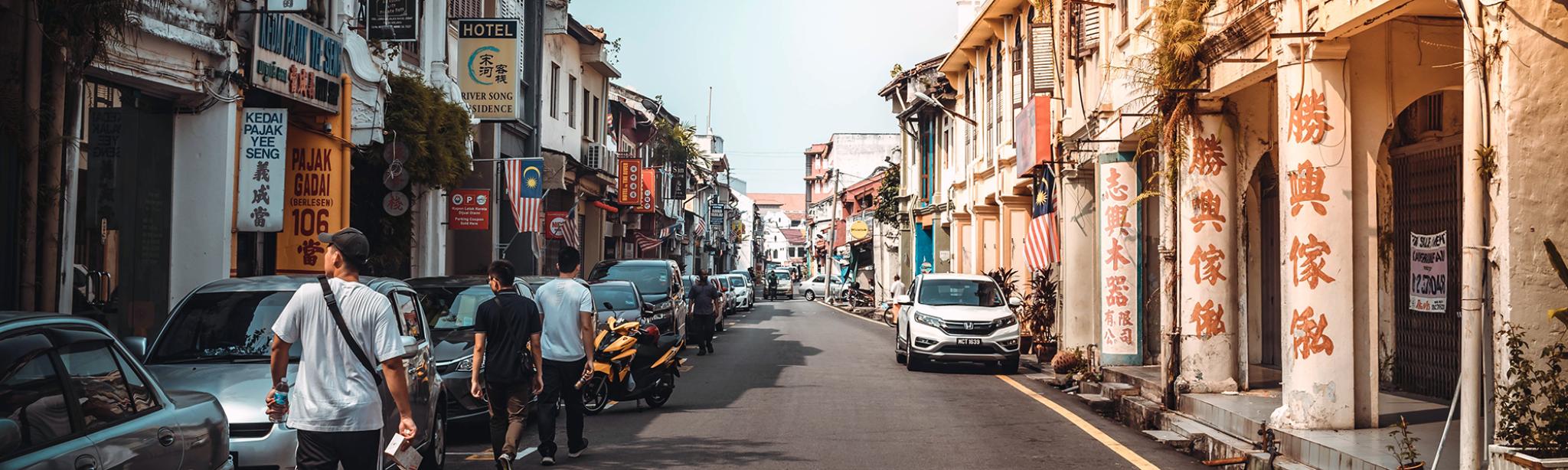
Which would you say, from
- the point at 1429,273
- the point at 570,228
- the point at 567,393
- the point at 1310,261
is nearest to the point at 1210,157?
→ the point at 1310,261

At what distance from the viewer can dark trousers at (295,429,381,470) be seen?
6.21m

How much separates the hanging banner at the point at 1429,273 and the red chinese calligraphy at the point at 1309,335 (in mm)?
910

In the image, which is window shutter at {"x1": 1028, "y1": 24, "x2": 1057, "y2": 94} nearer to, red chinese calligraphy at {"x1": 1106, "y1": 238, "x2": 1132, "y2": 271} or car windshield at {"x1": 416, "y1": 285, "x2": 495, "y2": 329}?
red chinese calligraphy at {"x1": 1106, "y1": 238, "x2": 1132, "y2": 271}

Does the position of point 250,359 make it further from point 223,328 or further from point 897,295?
point 897,295

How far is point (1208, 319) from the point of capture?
45.3 ft

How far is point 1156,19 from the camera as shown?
1452 cm

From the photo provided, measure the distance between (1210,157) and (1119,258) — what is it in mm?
4671

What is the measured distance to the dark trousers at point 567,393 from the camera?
10133 millimetres

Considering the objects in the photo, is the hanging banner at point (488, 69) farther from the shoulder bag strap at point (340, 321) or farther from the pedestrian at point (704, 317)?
the shoulder bag strap at point (340, 321)

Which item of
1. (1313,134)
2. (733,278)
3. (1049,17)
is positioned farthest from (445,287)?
(733,278)

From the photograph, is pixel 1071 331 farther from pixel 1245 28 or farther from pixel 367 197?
pixel 367 197

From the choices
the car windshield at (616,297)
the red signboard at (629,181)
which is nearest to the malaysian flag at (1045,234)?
the car windshield at (616,297)

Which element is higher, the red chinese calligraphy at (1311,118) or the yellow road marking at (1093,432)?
the red chinese calligraphy at (1311,118)

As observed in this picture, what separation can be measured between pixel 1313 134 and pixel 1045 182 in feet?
43.6
